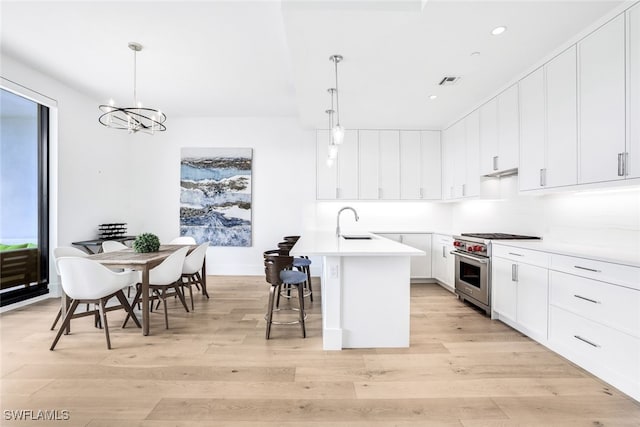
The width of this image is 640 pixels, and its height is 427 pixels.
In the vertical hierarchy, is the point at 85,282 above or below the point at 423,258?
above

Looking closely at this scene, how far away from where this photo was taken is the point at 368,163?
17.4ft

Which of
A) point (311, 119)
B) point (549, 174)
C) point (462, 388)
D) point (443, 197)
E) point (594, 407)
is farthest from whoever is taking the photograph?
point (443, 197)

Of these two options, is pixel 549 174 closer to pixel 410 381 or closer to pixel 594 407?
pixel 594 407

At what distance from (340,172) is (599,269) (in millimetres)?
3736

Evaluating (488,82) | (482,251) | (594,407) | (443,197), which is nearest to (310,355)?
(594,407)

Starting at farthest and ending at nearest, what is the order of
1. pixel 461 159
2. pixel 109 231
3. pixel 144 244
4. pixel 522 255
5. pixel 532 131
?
pixel 109 231
pixel 461 159
pixel 144 244
pixel 532 131
pixel 522 255

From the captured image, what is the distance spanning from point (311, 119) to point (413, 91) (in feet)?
5.66

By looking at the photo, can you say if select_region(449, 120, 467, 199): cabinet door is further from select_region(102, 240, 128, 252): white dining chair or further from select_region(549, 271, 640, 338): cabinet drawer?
select_region(102, 240, 128, 252): white dining chair

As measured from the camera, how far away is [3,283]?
143 inches

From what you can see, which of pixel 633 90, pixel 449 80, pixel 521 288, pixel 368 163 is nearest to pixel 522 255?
pixel 521 288

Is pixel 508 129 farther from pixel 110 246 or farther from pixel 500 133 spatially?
pixel 110 246

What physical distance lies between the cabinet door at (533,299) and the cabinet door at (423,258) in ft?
6.72

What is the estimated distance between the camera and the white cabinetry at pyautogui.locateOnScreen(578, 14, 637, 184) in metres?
2.17

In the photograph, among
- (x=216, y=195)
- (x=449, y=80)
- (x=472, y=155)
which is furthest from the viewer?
(x=216, y=195)
